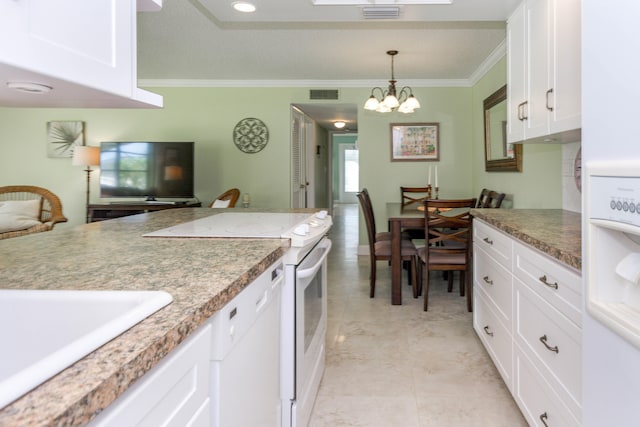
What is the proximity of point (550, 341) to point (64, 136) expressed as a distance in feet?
20.6

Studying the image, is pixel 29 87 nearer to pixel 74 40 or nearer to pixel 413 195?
pixel 74 40

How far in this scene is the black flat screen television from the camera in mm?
5418

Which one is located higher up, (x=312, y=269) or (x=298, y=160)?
(x=298, y=160)

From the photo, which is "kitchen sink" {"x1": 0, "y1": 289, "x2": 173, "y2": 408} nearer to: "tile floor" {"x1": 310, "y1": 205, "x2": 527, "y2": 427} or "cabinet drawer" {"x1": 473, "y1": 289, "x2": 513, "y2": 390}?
"tile floor" {"x1": 310, "y1": 205, "x2": 527, "y2": 427}

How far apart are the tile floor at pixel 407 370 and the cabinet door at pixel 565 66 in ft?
4.37

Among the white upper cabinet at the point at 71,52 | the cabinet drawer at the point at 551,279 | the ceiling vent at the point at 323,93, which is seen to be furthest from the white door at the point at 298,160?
the white upper cabinet at the point at 71,52

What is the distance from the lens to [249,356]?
1.12 meters

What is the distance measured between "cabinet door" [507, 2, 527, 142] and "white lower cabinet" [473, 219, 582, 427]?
64cm

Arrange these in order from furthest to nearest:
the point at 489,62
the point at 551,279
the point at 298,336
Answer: the point at 489,62 < the point at 298,336 < the point at 551,279

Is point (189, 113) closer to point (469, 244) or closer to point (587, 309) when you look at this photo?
point (469, 244)

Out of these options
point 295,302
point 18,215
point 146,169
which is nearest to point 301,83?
point 146,169

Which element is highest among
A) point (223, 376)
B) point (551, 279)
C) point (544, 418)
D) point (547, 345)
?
point (551, 279)

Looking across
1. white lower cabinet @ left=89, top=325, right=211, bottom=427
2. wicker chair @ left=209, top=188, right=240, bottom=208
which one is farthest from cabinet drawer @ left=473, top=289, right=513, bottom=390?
A: wicker chair @ left=209, top=188, right=240, bottom=208

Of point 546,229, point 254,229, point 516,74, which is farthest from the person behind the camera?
point 516,74
